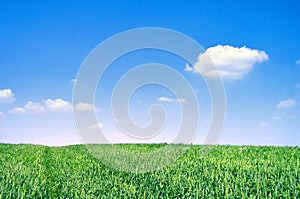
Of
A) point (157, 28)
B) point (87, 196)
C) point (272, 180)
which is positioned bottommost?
point (87, 196)

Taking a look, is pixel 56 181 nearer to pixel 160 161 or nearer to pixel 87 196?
pixel 87 196

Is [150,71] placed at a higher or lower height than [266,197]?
higher

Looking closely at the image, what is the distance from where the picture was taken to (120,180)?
998 cm

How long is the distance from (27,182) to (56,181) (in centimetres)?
89

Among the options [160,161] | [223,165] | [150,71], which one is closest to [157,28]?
[150,71]

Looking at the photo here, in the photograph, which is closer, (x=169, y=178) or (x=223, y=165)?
(x=169, y=178)

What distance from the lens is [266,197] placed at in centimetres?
785

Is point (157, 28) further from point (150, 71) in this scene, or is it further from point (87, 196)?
point (87, 196)

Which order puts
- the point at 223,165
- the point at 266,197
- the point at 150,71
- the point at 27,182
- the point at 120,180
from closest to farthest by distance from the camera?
the point at 266,197, the point at 27,182, the point at 120,180, the point at 223,165, the point at 150,71

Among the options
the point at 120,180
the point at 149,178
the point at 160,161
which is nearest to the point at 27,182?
the point at 120,180

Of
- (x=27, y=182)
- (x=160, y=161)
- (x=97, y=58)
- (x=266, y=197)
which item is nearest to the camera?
(x=266, y=197)

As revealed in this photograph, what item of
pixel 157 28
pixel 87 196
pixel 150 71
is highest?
pixel 157 28

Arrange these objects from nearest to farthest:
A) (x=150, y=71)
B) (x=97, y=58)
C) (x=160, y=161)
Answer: (x=160, y=161) < (x=97, y=58) < (x=150, y=71)

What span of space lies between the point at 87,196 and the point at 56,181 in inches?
64.4
